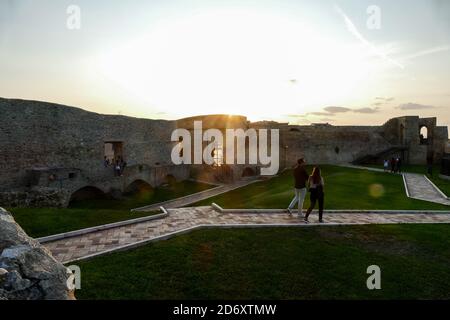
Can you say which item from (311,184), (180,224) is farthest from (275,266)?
(180,224)

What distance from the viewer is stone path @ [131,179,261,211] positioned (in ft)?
75.9

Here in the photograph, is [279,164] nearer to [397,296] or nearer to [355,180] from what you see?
[355,180]

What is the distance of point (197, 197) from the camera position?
1043 inches

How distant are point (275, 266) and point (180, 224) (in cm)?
422

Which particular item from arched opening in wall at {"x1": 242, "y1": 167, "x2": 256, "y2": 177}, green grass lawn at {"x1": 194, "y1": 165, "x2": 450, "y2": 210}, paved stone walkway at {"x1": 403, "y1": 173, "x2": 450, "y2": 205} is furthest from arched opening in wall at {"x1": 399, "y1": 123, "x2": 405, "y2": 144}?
arched opening in wall at {"x1": 242, "y1": 167, "x2": 256, "y2": 177}

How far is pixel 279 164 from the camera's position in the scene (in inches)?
1448

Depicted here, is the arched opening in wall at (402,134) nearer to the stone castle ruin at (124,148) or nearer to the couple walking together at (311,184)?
the stone castle ruin at (124,148)

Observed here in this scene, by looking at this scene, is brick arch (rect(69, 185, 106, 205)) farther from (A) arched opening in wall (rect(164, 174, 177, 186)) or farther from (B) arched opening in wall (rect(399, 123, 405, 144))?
(B) arched opening in wall (rect(399, 123, 405, 144))

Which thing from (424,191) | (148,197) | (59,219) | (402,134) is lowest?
(148,197)

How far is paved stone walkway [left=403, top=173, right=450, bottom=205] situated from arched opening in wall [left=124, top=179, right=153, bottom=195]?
21.7 metres

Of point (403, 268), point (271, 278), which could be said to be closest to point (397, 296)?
point (403, 268)

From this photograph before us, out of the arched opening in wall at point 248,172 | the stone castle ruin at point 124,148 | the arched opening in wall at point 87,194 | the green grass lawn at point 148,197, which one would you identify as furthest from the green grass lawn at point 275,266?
the arched opening in wall at point 248,172

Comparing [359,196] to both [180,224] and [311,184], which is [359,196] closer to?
[311,184]
